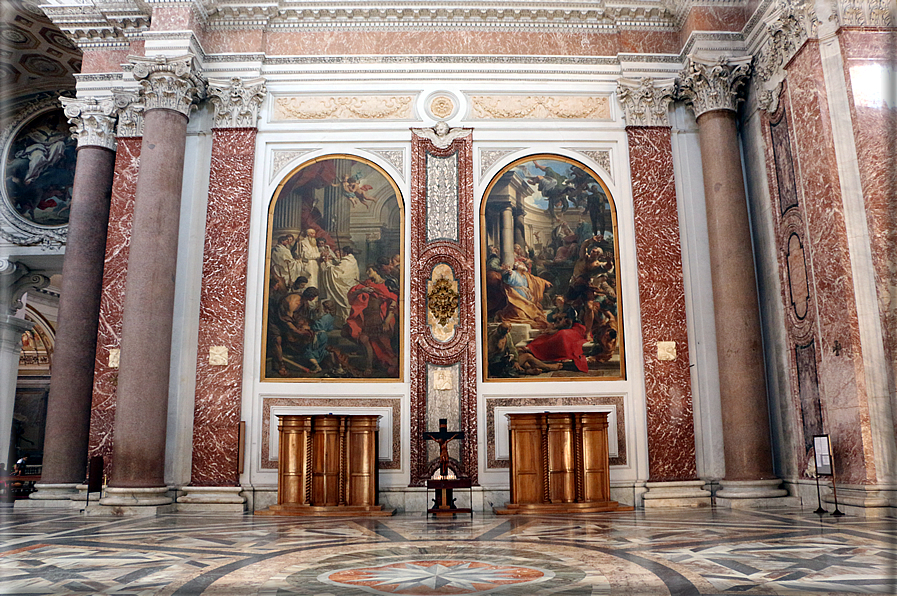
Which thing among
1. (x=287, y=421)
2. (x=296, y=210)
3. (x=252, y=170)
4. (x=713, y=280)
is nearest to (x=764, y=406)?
(x=713, y=280)

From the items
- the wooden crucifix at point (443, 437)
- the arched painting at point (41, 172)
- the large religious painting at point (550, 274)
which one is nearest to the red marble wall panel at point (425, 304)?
the large religious painting at point (550, 274)

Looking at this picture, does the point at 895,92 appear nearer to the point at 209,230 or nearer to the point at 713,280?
the point at 713,280

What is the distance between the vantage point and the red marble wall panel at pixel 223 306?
11812mm

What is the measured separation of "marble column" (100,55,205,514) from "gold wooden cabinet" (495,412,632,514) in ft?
18.5

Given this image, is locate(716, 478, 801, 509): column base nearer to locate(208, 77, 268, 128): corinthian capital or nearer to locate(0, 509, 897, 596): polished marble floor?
locate(0, 509, 897, 596): polished marble floor

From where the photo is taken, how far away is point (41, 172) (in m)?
16.5

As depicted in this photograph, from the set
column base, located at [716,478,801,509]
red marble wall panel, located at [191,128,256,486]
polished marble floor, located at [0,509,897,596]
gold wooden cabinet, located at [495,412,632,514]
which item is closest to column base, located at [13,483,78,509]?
red marble wall panel, located at [191,128,256,486]

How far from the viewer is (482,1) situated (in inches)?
520

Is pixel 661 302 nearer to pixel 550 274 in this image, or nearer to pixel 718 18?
pixel 550 274

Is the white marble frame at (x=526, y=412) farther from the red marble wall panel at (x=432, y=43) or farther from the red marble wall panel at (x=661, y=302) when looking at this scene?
the red marble wall panel at (x=432, y=43)

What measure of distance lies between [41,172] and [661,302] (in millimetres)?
14222

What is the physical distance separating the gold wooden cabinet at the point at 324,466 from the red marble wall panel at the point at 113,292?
3244 mm

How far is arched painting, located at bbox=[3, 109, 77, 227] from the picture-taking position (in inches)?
644

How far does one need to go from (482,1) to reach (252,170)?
209 inches
